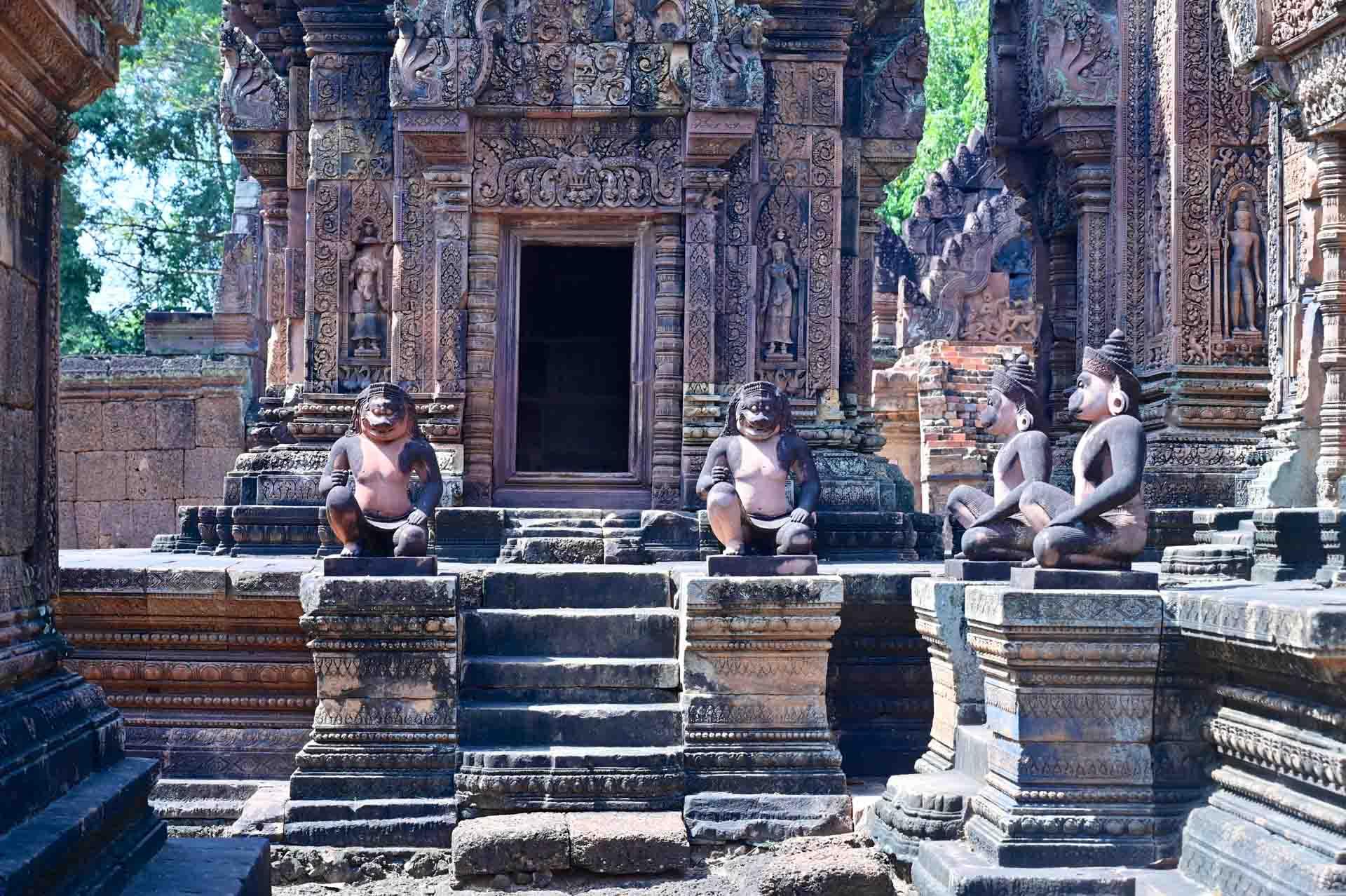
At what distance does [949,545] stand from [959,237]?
55.5ft

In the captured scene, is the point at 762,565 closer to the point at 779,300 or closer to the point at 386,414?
the point at 386,414

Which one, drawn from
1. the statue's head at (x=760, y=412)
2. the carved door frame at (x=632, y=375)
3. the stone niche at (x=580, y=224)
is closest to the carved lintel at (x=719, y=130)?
the stone niche at (x=580, y=224)

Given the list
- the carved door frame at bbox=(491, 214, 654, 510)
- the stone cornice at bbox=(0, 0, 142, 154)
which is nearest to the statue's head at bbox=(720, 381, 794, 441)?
the carved door frame at bbox=(491, 214, 654, 510)

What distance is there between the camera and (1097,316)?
1327 cm

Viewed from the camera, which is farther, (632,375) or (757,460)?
(632,375)

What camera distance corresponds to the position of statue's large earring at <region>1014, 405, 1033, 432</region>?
21.1ft

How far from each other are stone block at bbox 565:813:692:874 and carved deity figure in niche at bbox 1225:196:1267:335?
24.3ft

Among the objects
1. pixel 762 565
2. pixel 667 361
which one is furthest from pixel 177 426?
pixel 762 565

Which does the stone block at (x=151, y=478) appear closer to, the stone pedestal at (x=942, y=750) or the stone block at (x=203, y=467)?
the stone block at (x=203, y=467)

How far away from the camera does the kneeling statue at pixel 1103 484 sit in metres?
5.23

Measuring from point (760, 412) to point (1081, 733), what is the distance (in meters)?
2.43

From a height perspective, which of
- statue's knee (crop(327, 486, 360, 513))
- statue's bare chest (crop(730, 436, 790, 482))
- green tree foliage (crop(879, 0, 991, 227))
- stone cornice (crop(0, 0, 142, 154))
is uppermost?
green tree foliage (crop(879, 0, 991, 227))

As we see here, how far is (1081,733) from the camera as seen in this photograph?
513 cm

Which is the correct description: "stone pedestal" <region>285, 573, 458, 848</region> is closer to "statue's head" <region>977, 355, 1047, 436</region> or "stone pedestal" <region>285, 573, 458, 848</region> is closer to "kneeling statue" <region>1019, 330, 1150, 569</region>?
"statue's head" <region>977, 355, 1047, 436</region>
